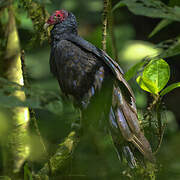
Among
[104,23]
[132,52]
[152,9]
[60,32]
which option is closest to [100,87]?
[104,23]

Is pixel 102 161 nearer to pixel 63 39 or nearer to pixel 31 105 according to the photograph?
pixel 63 39

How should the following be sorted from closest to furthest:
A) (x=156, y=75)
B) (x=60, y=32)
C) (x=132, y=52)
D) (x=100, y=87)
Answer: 1. (x=156, y=75)
2. (x=100, y=87)
3. (x=60, y=32)
4. (x=132, y=52)

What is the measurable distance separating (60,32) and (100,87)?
0.35 meters

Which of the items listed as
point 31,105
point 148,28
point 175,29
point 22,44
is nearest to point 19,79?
point 22,44

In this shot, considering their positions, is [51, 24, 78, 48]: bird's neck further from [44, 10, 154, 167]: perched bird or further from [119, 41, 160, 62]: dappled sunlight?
[119, 41, 160, 62]: dappled sunlight

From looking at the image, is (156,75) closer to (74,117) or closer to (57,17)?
(74,117)

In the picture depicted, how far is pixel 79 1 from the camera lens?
2.99 metres

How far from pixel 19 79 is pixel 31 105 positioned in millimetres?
536

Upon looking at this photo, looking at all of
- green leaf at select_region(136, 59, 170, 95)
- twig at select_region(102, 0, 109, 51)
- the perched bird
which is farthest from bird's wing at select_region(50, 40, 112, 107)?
green leaf at select_region(136, 59, 170, 95)

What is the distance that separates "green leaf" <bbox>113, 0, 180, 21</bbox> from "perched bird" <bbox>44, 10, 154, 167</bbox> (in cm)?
49

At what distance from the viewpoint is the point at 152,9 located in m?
0.60

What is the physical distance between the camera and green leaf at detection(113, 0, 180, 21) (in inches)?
22.8

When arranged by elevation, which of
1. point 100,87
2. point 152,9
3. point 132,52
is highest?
point 152,9

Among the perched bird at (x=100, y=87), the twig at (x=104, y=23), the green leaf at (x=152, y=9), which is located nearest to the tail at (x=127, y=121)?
the perched bird at (x=100, y=87)
